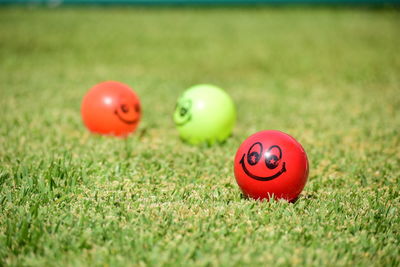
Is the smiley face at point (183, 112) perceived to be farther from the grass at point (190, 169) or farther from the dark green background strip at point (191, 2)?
the dark green background strip at point (191, 2)

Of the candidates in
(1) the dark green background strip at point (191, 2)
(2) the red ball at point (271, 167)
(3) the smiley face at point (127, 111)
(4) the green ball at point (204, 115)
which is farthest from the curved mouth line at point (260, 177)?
(1) the dark green background strip at point (191, 2)

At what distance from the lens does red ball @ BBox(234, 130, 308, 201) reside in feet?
12.3

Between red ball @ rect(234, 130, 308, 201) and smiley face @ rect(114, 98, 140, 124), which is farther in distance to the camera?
smiley face @ rect(114, 98, 140, 124)

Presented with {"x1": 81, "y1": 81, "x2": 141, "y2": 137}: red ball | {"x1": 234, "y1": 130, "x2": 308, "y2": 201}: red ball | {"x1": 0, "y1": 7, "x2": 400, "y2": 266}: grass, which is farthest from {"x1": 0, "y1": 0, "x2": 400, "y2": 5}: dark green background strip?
{"x1": 234, "y1": 130, "x2": 308, "y2": 201}: red ball

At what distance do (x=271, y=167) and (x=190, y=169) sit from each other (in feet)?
4.56

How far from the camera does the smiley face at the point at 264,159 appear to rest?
373 centimetres

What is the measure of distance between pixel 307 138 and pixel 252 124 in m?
1.12

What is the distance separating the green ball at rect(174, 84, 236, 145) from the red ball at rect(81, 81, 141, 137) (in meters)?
0.69

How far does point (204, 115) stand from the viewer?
18.2 ft

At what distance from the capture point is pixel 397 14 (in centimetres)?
2361

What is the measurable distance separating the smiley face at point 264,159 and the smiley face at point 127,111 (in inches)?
97.6

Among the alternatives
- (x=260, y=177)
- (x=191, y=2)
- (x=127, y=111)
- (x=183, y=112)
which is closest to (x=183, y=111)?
(x=183, y=112)

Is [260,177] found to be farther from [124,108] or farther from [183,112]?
[124,108]

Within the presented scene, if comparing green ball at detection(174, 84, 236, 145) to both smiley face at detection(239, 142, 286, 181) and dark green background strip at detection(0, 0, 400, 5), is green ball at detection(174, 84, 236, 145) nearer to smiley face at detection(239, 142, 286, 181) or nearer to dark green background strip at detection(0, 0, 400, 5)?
smiley face at detection(239, 142, 286, 181)
